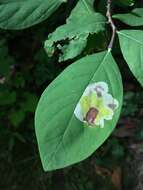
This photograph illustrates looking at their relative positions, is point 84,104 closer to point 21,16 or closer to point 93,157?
point 21,16

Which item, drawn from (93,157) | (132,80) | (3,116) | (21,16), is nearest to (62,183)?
(93,157)

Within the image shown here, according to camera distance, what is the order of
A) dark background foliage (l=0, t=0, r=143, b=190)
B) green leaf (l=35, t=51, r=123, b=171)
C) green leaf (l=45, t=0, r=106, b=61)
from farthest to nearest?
dark background foliage (l=0, t=0, r=143, b=190), green leaf (l=45, t=0, r=106, b=61), green leaf (l=35, t=51, r=123, b=171)

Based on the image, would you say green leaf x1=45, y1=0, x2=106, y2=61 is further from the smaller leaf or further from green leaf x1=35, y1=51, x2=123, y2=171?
the smaller leaf

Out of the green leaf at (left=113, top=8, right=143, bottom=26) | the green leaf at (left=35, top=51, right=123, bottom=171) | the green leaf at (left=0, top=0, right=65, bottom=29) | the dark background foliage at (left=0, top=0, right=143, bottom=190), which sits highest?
the green leaf at (left=0, top=0, right=65, bottom=29)

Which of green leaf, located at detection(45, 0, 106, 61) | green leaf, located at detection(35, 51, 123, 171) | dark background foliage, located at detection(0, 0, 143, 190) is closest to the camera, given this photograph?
green leaf, located at detection(35, 51, 123, 171)

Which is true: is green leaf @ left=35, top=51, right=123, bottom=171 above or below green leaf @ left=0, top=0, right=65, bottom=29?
below

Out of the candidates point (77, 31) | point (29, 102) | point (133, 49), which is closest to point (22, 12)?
point (77, 31)

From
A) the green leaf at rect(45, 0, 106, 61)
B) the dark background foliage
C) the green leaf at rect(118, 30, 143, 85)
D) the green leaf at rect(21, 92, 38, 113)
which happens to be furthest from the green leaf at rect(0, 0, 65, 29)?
the green leaf at rect(21, 92, 38, 113)
